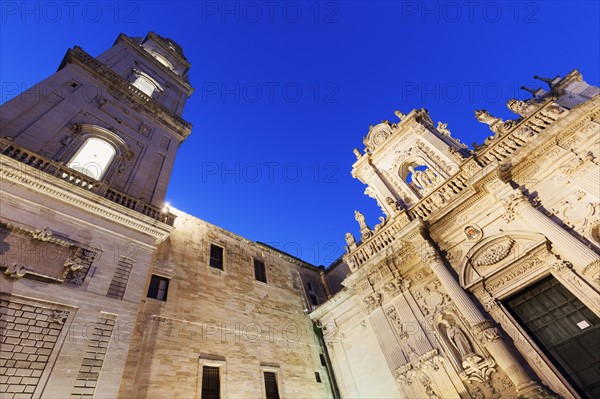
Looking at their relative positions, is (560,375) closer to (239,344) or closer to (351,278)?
(351,278)

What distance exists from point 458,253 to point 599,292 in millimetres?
4063

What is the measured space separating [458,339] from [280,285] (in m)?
9.91

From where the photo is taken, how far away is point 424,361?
10023 millimetres

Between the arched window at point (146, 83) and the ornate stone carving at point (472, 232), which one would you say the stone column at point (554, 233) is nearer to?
the ornate stone carving at point (472, 232)

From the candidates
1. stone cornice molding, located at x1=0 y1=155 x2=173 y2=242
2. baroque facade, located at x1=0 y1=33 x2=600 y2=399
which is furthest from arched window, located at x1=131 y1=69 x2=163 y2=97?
stone cornice molding, located at x1=0 y1=155 x2=173 y2=242

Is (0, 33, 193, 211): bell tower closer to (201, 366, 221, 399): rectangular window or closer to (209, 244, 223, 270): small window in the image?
(209, 244, 223, 270): small window

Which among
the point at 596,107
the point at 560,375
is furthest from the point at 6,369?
the point at 596,107

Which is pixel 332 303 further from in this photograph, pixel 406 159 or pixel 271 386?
pixel 406 159

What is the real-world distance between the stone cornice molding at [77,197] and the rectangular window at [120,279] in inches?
63.1

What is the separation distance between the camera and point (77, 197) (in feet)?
32.6

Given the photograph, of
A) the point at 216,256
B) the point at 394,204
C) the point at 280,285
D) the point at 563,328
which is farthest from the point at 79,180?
the point at 563,328

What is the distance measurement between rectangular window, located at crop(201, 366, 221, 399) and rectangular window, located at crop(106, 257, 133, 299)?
4.12 meters

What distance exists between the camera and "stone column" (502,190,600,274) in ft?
27.2

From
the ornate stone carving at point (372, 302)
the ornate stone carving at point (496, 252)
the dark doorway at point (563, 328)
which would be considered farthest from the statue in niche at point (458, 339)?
the ornate stone carving at point (372, 302)
